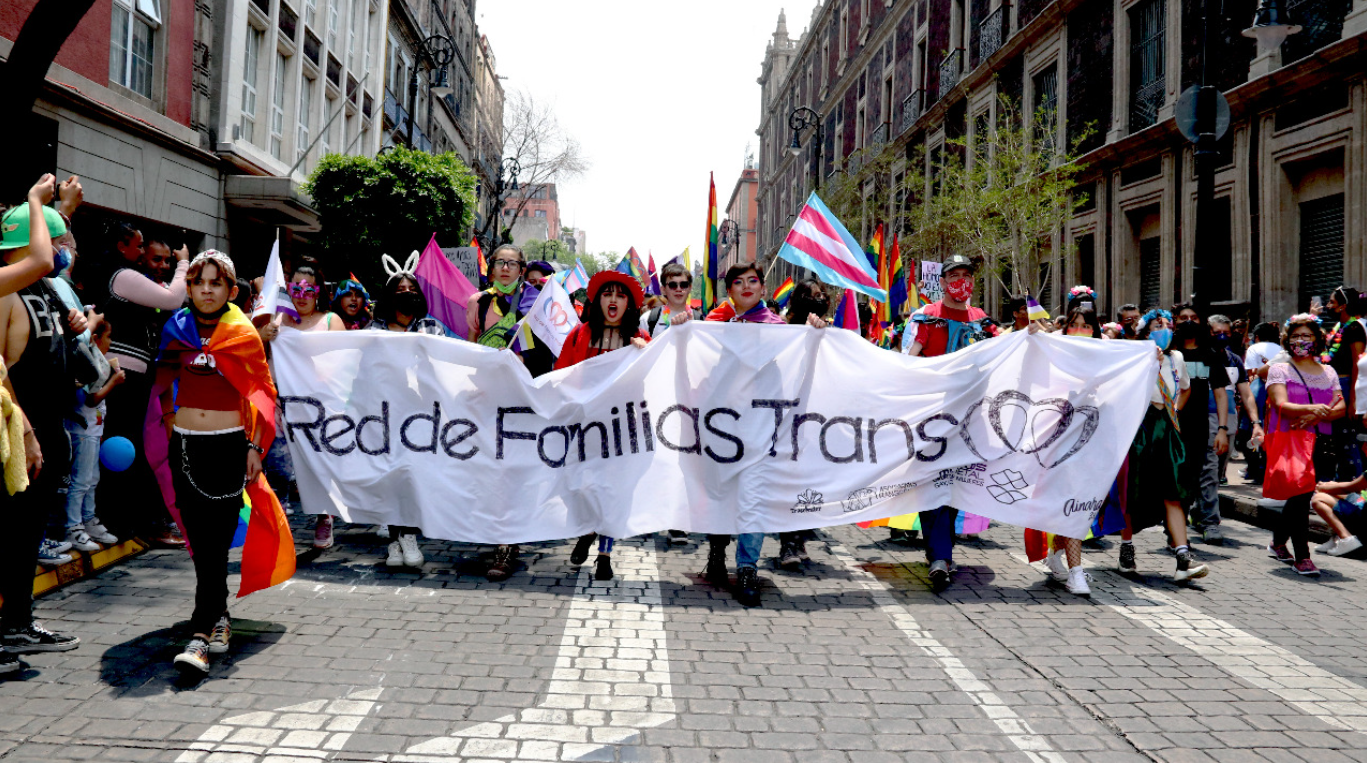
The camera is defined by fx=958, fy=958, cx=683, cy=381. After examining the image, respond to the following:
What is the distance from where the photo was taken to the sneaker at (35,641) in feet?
13.4

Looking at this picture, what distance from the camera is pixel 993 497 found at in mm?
5984

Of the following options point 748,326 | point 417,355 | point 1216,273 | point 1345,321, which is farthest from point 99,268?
point 1216,273

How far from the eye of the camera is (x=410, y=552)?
5.98 metres

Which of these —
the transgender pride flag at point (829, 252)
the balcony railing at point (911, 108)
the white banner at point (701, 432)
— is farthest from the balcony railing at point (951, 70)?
the white banner at point (701, 432)

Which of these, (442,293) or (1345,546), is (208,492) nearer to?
(442,293)

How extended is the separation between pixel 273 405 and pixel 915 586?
3.91 meters

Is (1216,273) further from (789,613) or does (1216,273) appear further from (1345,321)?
(789,613)

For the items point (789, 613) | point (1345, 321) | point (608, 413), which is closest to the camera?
point (789, 613)

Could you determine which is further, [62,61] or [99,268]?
[62,61]

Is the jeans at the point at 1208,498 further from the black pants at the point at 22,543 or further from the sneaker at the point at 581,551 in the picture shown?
the black pants at the point at 22,543

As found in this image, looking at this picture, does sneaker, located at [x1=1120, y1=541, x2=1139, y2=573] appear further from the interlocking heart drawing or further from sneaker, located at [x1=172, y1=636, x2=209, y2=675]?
sneaker, located at [x1=172, y1=636, x2=209, y2=675]

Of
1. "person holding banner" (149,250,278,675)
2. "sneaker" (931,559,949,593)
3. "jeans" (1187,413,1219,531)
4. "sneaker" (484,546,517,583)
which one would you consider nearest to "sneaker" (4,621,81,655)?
"person holding banner" (149,250,278,675)

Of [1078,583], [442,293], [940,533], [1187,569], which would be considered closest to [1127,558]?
[1187,569]

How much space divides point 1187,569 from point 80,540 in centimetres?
686
